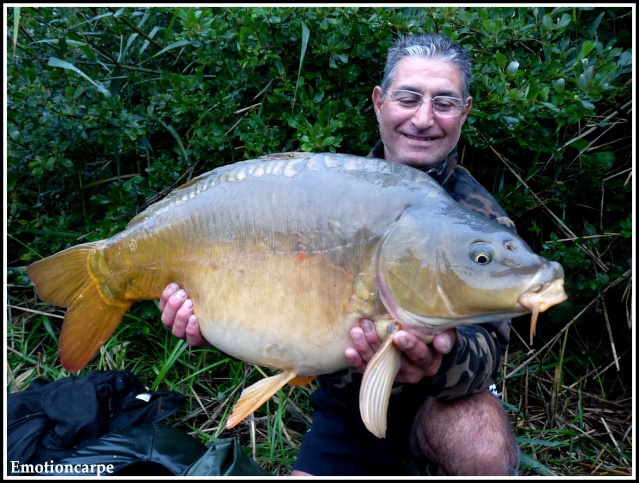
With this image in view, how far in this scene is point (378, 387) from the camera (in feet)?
3.75

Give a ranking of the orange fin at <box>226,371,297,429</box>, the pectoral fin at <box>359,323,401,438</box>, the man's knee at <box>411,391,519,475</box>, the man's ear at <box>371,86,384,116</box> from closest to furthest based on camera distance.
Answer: the pectoral fin at <box>359,323,401,438</box>, the orange fin at <box>226,371,297,429</box>, the man's knee at <box>411,391,519,475</box>, the man's ear at <box>371,86,384,116</box>

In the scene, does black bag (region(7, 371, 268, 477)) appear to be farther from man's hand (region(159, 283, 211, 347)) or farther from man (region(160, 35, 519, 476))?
man's hand (region(159, 283, 211, 347))

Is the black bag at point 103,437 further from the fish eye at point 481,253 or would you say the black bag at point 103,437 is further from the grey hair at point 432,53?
the grey hair at point 432,53

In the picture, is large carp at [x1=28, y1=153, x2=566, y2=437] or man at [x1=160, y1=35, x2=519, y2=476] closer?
large carp at [x1=28, y1=153, x2=566, y2=437]

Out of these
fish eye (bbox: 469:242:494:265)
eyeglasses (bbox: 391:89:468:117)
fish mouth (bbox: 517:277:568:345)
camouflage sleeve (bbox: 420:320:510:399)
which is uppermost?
eyeglasses (bbox: 391:89:468:117)

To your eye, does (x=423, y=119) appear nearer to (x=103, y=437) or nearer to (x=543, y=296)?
(x=543, y=296)

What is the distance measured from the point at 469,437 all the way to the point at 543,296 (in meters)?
0.61

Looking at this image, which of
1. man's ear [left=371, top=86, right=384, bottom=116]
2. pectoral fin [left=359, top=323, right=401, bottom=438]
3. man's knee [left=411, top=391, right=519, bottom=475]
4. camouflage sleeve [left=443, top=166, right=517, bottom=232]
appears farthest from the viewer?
man's ear [left=371, top=86, right=384, bottom=116]

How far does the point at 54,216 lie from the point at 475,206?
161 centimetres

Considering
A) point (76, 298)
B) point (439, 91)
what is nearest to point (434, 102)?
point (439, 91)

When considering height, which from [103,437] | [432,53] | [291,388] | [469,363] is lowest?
[291,388]

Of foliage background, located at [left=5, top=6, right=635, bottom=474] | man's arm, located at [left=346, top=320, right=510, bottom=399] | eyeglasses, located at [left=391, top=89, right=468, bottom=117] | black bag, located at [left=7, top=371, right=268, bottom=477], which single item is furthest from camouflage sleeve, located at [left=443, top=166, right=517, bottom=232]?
black bag, located at [left=7, top=371, right=268, bottom=477]

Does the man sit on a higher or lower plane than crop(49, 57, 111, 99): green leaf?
lower

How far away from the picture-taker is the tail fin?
4.65 feet
